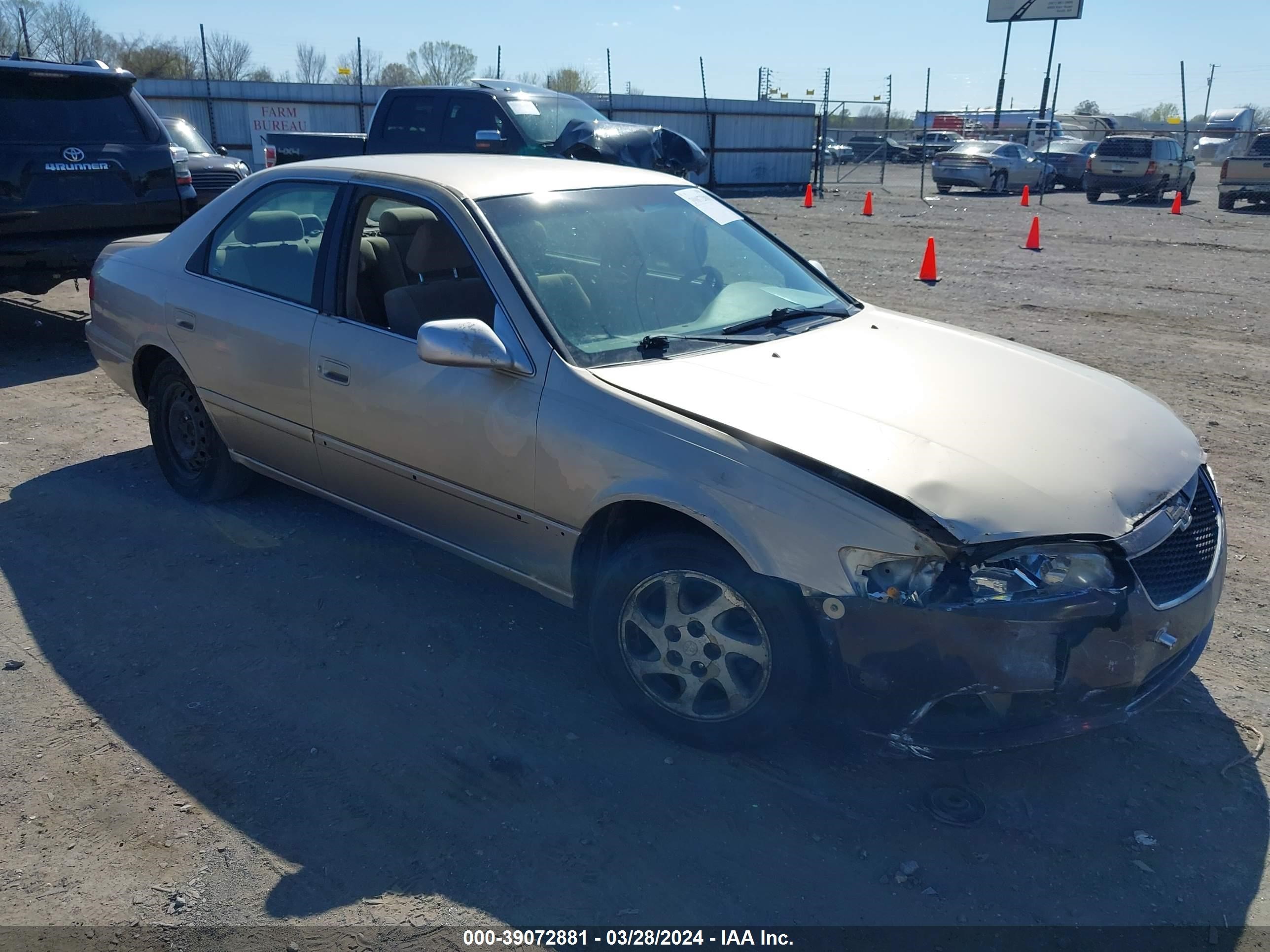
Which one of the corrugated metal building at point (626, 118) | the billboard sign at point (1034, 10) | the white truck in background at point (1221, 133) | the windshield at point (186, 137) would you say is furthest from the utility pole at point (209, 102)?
the white truck in background at point (1221, 133)

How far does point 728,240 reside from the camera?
4391 mm

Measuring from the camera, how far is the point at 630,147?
13.1 metres

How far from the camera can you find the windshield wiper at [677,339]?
11.5ft

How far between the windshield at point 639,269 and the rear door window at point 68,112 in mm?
5755

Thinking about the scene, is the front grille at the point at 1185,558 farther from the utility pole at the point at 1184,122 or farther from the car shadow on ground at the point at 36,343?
the utility pole at the point at 1184,122

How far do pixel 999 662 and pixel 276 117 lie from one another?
79.7ft

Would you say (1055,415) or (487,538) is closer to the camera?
(1055,415)

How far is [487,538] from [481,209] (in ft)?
3.95

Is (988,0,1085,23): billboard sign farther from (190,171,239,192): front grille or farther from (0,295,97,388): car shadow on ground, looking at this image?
(0,295,97,388): car shadow on ground

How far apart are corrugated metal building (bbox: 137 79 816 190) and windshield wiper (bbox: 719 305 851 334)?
60.4 ft

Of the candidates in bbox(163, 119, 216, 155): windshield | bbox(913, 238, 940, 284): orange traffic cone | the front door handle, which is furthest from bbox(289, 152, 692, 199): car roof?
bbox(163, 119, 216, 155): windshield

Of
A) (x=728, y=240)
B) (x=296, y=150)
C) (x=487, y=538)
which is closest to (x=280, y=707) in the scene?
(x=487, y=538)

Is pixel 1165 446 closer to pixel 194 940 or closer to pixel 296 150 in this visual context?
pixel 194 940

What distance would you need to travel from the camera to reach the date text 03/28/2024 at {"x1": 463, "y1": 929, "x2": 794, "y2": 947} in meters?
2.56
